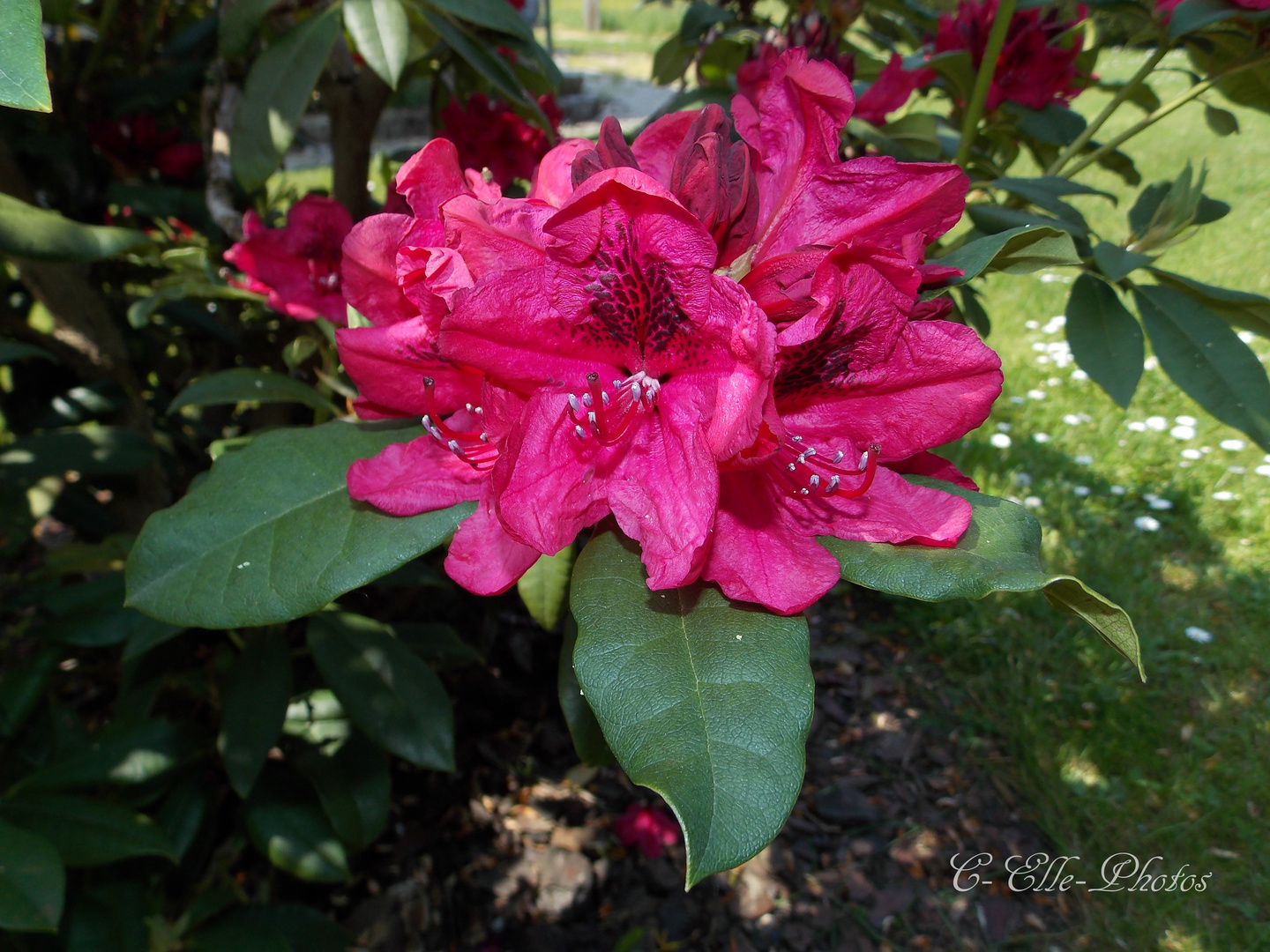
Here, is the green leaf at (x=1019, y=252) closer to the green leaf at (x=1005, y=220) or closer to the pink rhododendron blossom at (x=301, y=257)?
the green leaf at (x=1005, y=220)

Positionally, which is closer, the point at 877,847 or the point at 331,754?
the point at 331,754

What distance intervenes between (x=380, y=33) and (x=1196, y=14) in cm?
102

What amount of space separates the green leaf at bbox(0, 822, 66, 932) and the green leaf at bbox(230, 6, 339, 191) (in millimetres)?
891

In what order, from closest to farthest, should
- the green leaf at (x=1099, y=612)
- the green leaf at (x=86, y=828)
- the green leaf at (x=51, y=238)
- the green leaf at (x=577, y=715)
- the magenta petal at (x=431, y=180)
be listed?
1. the green leaf at (x=1099, y=612)
2. the magenta petal at (x=431, y=180)
3. the green leaf at (x=577, y=715)
4. the green leaf at (x=51, y=238)
5. the green leaf at (x=86, y=828)

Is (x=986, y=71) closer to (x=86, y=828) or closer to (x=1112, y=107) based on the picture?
(x=1112, y=107)

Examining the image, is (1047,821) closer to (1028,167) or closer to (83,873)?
(83,873)

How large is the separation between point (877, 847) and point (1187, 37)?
68.7 inches

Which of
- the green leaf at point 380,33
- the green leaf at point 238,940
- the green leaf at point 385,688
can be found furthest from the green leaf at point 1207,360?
the green leaf at point 238,940

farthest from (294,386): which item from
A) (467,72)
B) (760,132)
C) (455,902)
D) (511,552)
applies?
(455,902)

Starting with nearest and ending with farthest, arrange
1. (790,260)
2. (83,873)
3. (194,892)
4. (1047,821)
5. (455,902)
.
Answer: (790,260) → (83,873) → (194,892) → (455,902) → (1047,821)

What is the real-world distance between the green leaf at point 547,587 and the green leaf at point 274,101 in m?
0.67

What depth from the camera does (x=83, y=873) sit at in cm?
134

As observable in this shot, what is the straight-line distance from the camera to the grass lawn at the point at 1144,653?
5.92ft

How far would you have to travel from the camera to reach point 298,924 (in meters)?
1.45
